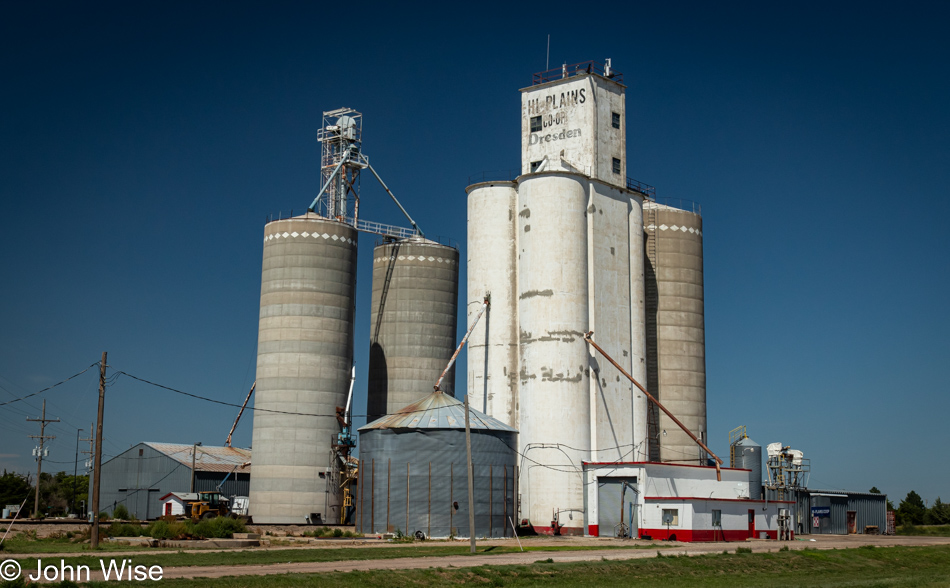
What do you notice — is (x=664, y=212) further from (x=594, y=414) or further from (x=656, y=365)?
(x=594, y=414)

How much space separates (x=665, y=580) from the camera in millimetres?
35875

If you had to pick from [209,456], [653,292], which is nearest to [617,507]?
[653,292]

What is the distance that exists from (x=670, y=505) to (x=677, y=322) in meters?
21.7

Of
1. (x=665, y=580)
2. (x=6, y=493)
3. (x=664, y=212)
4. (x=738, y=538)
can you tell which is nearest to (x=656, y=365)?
(x=664, y=212)

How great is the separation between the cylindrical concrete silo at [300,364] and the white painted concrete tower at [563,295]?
10.6 metres

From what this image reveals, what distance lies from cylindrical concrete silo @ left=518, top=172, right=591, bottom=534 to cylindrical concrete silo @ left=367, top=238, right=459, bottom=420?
60.2ft

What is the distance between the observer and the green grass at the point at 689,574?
2973cm

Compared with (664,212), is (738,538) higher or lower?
lower

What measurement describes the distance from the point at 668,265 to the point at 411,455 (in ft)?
94.8

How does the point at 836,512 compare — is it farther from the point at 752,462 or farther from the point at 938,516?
the point at 938,516

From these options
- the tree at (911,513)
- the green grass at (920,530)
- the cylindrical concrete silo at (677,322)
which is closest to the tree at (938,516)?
the tree at (911,513)

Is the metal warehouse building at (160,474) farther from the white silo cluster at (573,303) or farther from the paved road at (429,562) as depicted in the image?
the paved road at (429,562)

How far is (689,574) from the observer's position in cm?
3816

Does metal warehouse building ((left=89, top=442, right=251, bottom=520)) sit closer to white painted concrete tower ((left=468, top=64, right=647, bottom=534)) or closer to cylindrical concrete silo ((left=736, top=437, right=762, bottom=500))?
white painted concrete tower ((left=468, top=64, right=647, bottom=534))
